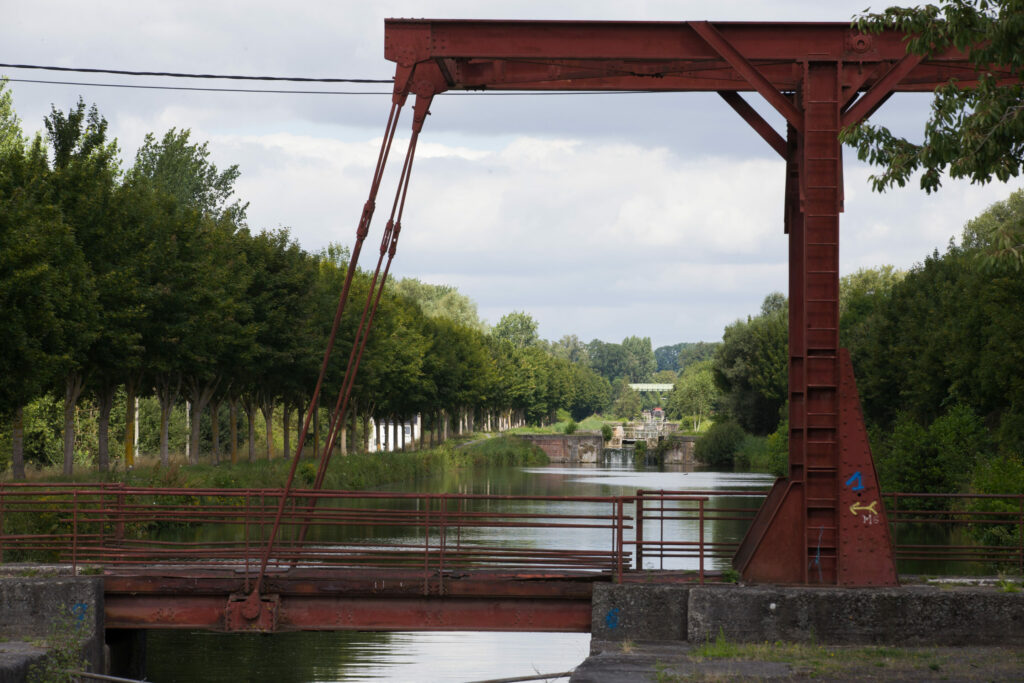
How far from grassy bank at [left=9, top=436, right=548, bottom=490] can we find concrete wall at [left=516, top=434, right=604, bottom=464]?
24.4 meters

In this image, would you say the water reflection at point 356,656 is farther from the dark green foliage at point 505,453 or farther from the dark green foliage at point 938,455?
the dark green foliage at point 505,453

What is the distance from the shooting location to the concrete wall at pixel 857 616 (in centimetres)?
1568

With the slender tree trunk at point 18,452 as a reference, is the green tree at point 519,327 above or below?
above

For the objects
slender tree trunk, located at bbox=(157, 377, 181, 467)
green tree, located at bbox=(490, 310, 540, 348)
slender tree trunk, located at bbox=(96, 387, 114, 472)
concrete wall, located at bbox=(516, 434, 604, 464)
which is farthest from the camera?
green tree, located at bbox=(490, 310, 540, 348)

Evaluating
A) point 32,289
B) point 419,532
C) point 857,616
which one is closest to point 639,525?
point 857,616

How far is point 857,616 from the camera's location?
15.7 metres

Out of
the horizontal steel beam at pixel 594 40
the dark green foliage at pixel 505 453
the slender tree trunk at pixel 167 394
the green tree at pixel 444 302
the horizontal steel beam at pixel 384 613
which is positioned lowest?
the horizontal steel beam at pixel 384 613

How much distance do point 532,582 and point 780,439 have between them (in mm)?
62452

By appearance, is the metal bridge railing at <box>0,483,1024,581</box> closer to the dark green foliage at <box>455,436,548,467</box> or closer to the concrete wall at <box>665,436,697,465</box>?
the dark green foliage at <box>455,436,548,467</box>

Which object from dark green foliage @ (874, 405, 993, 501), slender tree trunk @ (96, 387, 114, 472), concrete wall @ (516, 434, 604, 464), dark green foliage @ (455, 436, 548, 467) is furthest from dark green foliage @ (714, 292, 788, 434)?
slender tree trunk @ (96, 387, 114, 472)

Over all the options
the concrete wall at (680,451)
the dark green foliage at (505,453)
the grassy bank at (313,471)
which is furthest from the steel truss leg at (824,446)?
the concrete wall at (680,451)

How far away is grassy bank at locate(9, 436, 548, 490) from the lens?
3872 centimetres

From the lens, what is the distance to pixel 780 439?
Answer: 253 feet

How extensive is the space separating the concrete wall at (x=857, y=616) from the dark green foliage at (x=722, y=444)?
88.1 m
